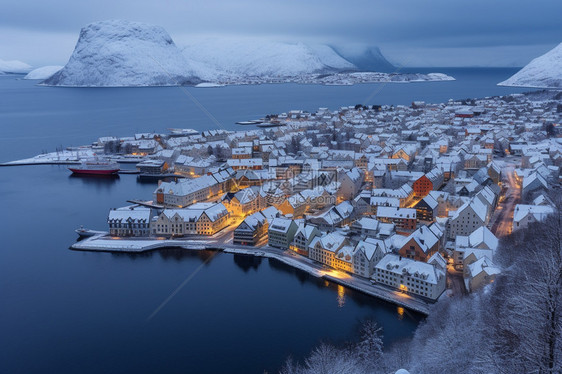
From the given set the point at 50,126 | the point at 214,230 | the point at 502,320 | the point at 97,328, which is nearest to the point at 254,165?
the point at 214,230

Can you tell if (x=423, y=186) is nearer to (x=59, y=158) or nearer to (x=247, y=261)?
(x=247, y=261)

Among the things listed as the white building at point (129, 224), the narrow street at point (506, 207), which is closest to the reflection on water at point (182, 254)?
the white building at point (129, 224)

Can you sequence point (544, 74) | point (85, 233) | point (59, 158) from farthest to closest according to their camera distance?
point (544, 74) < point (59, 158) < point (85, 233)

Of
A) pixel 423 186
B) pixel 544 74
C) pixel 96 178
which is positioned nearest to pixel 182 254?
pixel 423 186

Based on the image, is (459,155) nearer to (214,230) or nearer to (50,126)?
(214,230)

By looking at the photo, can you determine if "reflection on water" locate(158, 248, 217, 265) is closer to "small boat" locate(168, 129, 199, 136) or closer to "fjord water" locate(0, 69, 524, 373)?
"fjord water" locate(0, 69, 524, 373)
